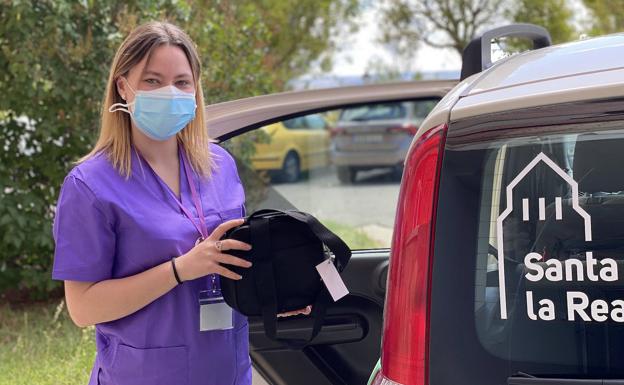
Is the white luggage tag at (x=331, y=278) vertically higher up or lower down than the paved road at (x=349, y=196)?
higher up

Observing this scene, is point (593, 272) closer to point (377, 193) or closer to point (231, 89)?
point (231, 89)

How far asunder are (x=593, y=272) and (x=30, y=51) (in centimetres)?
479

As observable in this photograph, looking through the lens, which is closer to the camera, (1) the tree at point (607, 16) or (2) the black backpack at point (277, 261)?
(2) the black backpack at point (277, 261)

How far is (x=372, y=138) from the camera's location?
1581 centimetres

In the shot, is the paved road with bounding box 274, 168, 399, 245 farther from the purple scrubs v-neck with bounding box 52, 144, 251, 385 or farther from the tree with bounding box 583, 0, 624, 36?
the purple scrubs v-neck with bounding box 52, 144, 251, 385

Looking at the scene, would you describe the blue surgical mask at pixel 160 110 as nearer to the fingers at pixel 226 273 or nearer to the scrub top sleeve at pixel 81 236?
the scrub top sleeve at pixel 81 236

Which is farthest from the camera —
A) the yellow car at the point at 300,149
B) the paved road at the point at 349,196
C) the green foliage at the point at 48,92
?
the yellow car at the point at 300,149

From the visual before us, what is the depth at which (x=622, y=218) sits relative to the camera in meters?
1.60

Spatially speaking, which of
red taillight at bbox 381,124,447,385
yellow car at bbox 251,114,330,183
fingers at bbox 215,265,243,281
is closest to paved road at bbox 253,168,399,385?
yellow car at bbox 251,114,330,183

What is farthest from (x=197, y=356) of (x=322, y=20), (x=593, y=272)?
(x=322, y=20)

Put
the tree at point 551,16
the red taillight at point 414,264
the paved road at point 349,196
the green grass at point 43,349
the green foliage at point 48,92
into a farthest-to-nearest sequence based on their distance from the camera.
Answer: the tree at point 551,16 → the paved road at point 349,196 → the green foliage at point 48,92 → the green grass at point 43,349 → the red taillight at point 414,264

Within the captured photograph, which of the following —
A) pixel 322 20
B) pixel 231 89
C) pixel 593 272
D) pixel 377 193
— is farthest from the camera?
pixel 322 20

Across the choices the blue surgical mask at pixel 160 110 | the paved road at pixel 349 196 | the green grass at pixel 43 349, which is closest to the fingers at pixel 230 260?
the blue surgical mask at pixel 160 110

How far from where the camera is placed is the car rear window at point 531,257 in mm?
1588
